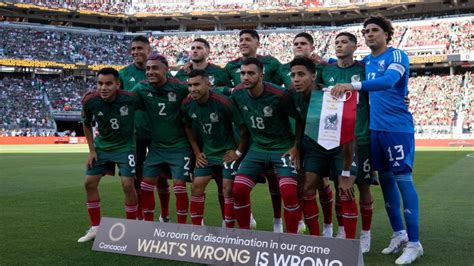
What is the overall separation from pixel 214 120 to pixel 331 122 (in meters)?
1.70

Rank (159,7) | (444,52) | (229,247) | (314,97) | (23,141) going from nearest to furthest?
(229,247) < (314,97) < (23,141) < (444,52) < (159,7)

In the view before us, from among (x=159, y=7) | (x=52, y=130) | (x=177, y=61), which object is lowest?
(x=52, y=130)

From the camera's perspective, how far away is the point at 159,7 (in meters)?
60.6

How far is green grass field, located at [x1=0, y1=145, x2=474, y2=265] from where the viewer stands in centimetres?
543

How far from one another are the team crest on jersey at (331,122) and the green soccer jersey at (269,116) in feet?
2.71

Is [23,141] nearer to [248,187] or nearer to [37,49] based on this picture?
[37,49]

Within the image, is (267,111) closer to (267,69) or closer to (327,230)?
(267,69)

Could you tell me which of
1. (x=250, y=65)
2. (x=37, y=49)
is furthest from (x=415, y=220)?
(x=37, y=49)

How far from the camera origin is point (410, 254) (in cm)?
529

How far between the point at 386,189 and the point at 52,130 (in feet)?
138

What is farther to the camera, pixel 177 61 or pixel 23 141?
pixel 177 61

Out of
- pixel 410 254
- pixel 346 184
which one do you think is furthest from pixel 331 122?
pixel 410 254

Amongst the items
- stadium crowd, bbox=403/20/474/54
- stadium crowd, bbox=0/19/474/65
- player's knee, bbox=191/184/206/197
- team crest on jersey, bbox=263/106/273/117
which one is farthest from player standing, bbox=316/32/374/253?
stadium crowd, bbox=403/20/474/54

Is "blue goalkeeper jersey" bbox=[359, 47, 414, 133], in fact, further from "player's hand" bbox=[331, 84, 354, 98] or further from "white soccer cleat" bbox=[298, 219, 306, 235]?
"white soccer cleat" bbox=[298, 219, 306, 235]
